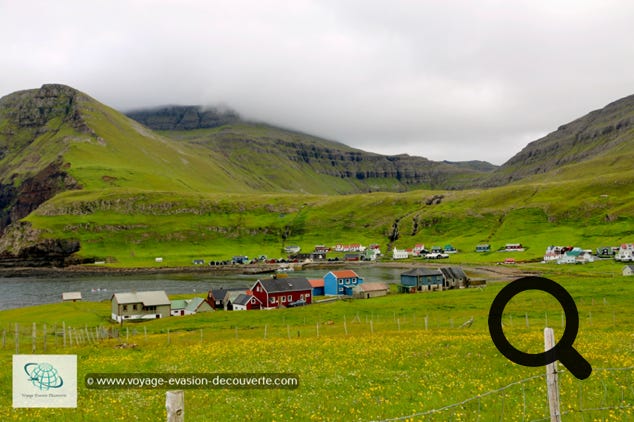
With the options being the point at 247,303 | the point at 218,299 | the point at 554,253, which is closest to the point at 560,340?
the point at 247,303

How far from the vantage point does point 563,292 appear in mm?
8664

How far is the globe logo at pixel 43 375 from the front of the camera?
1446cm

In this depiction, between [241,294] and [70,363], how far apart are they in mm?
90547

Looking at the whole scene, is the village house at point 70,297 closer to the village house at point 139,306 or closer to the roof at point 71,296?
the roof at point 71,296

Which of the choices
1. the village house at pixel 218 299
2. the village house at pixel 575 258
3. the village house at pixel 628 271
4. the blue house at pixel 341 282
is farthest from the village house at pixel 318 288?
the village house at pixel 575 258

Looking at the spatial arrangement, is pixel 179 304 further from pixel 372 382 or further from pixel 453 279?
pixel 372 382

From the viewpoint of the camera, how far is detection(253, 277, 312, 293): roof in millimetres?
101519

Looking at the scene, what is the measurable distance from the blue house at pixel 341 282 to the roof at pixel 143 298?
4545 centimetres

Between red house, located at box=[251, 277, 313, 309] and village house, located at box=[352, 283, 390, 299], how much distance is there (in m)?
11.8

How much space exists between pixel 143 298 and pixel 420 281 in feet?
227

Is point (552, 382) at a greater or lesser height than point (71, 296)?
greater

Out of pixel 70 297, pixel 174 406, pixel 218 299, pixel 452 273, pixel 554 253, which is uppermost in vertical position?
pixel 174 406

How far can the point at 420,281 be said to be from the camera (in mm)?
116500

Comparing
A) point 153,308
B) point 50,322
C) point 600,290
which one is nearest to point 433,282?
point 600,290
